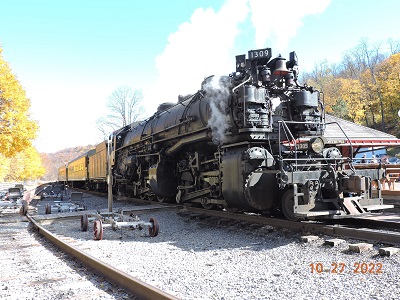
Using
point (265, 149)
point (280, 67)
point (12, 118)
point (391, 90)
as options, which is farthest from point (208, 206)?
point (391, 90)

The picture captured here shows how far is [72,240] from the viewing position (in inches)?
278

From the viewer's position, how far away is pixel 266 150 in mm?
7531

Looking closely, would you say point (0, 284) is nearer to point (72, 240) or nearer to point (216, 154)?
point (72, 240)

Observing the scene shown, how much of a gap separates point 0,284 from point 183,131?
687 centimetres

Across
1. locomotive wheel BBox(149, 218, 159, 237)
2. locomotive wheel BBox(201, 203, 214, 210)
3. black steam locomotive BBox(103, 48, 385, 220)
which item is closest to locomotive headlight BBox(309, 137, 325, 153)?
black steam locomotive BBox(103, 48, 385, 220)

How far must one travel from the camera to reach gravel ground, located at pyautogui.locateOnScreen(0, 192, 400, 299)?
3750 millimetres

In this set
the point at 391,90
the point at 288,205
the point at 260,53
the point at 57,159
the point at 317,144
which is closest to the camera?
the point at 288,205

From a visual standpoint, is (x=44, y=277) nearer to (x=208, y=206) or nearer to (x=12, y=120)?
(x=208, y=206)

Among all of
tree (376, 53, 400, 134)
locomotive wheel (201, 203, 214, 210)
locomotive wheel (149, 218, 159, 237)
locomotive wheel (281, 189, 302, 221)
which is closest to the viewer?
locomotive wheel (281, 189, 302, 221)

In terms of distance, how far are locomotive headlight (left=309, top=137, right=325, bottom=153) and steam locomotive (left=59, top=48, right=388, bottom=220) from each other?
20mm

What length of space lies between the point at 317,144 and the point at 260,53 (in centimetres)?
243

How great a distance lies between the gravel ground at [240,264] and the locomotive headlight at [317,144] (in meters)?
1.78
